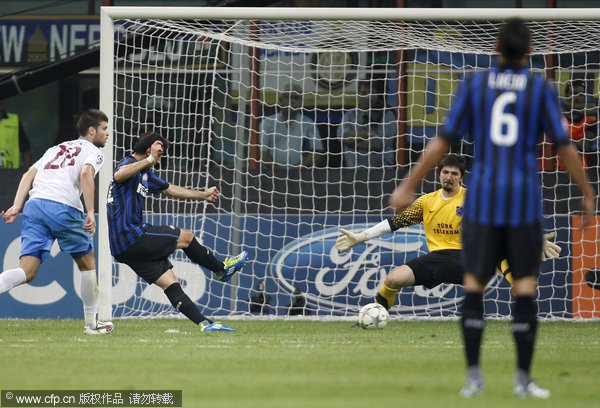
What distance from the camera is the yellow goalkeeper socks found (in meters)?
9.35

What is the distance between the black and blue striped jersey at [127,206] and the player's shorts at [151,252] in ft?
0.18

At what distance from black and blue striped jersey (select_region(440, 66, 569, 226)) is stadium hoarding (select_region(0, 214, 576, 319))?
6.01 metres

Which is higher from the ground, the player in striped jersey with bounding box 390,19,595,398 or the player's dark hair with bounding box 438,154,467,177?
the player in striped jersey with bounding box 390,19,595,398

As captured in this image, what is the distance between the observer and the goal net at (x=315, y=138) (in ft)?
35.4

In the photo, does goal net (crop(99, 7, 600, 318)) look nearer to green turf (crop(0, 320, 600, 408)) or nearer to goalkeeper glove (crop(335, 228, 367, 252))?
green turf (crop(0, 320, 600, 408))

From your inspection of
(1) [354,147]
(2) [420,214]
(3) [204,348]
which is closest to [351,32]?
(1) [354,147]

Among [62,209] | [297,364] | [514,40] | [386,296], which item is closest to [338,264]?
[386,296]

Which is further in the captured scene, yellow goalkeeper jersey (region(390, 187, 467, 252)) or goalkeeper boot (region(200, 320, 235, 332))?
yellow goalkeeper jersey (region(390, 187, 467, 252))

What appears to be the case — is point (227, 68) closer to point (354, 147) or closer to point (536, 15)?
point (354, 147)

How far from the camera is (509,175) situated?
16.2 feet

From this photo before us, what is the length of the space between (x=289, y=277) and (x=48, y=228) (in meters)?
3.43

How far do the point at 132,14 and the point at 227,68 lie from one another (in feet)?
7.71

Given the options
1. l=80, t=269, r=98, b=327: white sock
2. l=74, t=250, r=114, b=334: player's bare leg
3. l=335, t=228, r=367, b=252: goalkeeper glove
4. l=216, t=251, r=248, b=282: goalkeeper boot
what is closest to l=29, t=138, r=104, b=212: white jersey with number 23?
l=74, t=250, r=114, b=334: player's bare leg

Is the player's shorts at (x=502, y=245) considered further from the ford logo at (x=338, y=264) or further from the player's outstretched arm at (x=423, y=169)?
the ford logo at (x=338, y=264)
